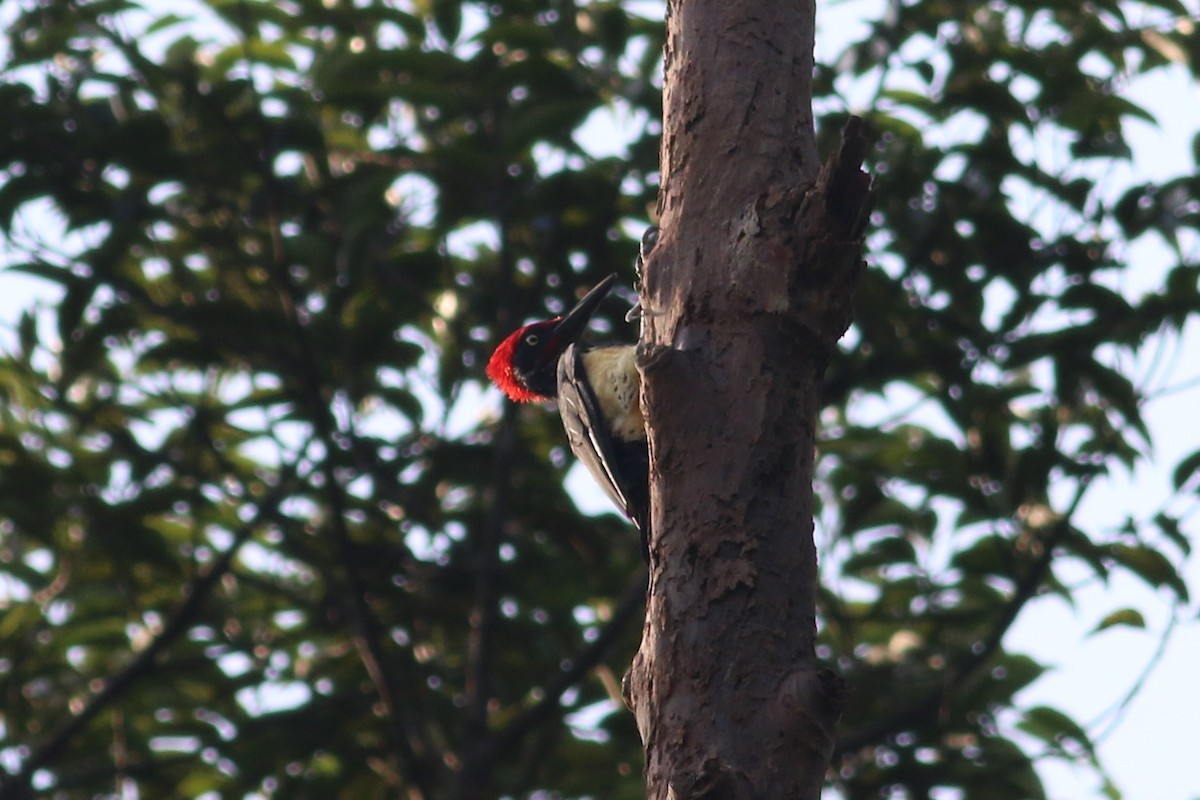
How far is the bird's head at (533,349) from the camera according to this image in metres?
4.97

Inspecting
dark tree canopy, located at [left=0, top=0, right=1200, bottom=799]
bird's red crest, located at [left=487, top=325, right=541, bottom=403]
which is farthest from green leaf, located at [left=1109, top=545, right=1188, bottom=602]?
bird's red crest, located at [left=487, top=325, right=541, bottom=403]

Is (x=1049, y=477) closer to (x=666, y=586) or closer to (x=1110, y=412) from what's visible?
(x=1110, y=412)

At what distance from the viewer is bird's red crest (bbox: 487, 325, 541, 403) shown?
4980 mm

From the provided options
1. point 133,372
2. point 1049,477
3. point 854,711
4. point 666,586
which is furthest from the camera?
point 133,372

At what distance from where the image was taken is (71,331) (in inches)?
196

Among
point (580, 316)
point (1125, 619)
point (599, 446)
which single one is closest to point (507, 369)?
point (580, 316)

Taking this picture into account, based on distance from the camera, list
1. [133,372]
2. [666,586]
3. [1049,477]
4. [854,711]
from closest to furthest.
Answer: [666,586], [1049,477], [854,711], [133,372]

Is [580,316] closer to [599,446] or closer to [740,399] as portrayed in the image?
[599,446]

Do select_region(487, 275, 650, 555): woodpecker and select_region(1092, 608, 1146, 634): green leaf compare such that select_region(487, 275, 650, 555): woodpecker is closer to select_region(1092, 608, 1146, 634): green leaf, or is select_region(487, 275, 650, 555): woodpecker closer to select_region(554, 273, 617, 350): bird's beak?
select_region(554, 273, 617, 350): bird's beak

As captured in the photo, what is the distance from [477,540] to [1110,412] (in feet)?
6.87

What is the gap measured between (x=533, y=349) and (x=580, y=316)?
7.4 inches

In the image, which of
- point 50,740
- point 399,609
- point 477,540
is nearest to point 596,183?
point 477,540

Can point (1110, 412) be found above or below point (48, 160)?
below

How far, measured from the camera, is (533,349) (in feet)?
16.5
